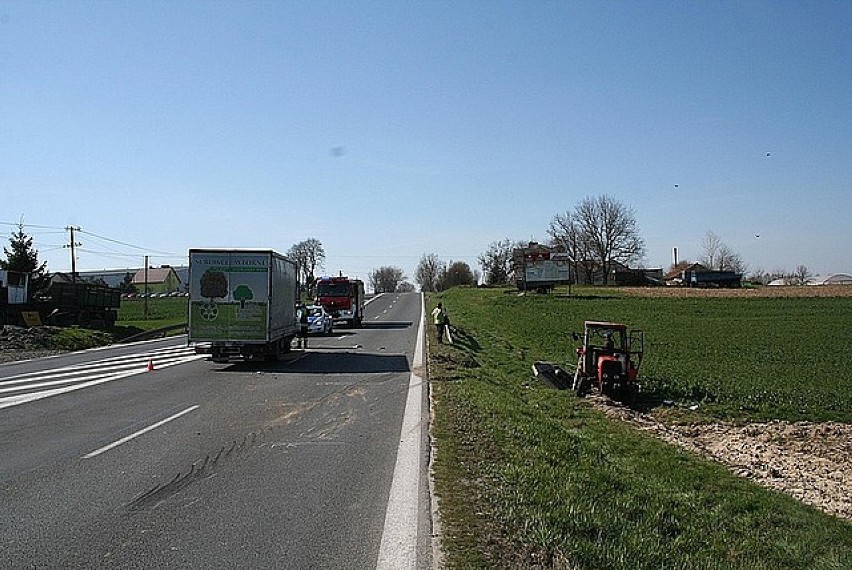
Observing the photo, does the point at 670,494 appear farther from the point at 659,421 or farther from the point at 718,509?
the point at 659,421

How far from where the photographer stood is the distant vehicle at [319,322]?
4109 cm

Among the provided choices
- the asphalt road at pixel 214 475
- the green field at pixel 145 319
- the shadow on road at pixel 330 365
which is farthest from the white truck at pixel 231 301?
the green field at pixel 145 319

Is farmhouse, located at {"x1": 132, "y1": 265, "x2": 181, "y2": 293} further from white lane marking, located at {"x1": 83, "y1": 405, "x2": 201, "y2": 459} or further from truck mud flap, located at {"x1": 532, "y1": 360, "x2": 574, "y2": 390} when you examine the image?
white lane marking, located at {"x1": 83, "y1": 405, "x2": 201, "y2": 459}

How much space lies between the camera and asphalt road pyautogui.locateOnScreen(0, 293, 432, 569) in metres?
6.15

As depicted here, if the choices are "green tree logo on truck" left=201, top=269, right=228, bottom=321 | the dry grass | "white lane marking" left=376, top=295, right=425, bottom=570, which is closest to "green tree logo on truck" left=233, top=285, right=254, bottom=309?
"green tree logo on truck" left=201, top=269, right=228, bottom=321

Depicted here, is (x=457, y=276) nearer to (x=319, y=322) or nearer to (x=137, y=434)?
(x=319, y=322)

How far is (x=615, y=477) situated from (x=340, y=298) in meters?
40.1

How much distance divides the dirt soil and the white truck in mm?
9712

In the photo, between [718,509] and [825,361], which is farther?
[825,361]

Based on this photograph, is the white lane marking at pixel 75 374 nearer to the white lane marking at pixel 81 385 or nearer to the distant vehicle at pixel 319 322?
the white lane marking at pixel 81 385

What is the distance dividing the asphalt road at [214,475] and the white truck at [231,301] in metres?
3.95

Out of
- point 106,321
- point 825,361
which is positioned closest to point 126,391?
point 825,361

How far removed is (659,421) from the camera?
55.1 feet

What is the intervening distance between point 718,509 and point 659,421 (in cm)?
858
